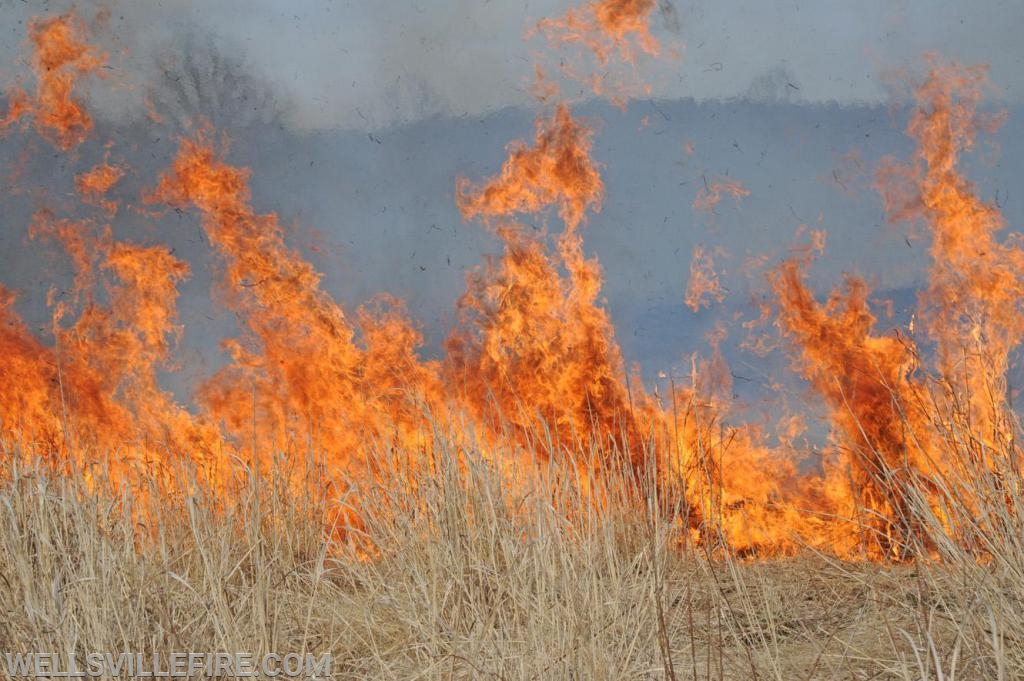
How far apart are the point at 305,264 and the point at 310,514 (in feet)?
9.64

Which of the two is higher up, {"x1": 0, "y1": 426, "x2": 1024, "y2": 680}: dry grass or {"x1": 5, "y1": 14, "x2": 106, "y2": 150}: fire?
{"x1": 5, "y1": 14, "x2": 106, "y2": 150}: fire

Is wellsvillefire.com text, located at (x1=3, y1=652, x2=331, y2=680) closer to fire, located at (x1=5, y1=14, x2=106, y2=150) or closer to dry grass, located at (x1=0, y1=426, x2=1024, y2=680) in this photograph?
dry grass, located at (x1=0, y1=426, x2=1024, y2=680)

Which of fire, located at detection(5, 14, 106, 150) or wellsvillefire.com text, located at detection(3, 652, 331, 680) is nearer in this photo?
wellsvillefire.com text, located at detection(3, 652, 331, 680)

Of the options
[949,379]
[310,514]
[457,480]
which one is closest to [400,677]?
[457,480]

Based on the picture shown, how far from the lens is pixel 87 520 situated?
3152 millimetres

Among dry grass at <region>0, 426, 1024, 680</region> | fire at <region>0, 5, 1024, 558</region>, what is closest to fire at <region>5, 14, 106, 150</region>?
fire at <region>0, 5, 1024, 558</region>

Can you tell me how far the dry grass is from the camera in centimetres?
269

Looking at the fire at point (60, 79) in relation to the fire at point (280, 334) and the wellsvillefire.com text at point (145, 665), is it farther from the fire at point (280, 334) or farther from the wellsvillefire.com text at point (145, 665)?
the wellsvillefire.com text at point (145, 665)

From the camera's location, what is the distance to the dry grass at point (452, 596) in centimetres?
269

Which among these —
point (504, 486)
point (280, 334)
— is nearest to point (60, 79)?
point (280, 334)

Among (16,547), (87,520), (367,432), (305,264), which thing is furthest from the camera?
(305,264)

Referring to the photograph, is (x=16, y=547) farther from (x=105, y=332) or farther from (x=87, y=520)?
(x=105, y=332)

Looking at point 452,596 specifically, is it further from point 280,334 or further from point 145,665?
point 280,334

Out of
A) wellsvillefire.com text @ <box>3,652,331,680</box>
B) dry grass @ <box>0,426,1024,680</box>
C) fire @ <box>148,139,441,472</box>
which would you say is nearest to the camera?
wellsvillefire.com text @ <box>3,652,331,680</box>
